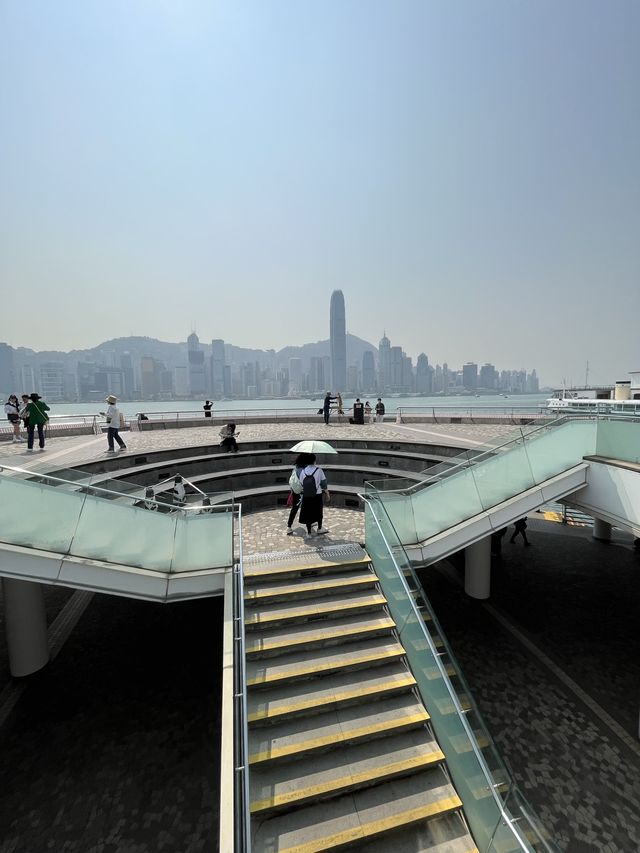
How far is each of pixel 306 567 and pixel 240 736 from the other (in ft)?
9.44

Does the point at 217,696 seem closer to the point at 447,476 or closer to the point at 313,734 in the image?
the point at 313,734

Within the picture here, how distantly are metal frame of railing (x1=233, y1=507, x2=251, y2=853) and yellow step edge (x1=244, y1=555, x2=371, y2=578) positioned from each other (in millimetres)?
593

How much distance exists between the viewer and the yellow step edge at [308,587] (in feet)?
21.6

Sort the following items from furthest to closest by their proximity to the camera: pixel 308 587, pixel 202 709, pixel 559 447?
pixel 559 447 < pixel 202 709 < pixel 308 587

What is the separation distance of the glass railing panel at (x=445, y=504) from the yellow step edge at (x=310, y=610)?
1.91 metres

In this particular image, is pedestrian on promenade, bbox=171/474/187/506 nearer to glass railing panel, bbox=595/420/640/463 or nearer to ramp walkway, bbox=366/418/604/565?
ramp walkway, bbox=366/418/604/565

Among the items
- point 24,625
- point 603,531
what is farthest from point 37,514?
point 603,531

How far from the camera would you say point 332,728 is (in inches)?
203

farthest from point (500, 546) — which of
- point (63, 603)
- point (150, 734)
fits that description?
point (63, 603)

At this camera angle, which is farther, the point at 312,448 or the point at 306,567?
the point at 312,448

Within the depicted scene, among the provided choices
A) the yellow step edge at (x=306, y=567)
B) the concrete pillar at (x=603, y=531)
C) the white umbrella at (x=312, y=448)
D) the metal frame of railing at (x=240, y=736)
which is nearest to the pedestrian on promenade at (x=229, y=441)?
the white umbrella at (x=312, y=448)

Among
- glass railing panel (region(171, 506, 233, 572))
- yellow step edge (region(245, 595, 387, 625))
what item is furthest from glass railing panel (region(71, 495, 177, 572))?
yellow step edge (region(245, 595, 387, 625))

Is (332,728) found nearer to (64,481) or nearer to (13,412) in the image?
(64,481)

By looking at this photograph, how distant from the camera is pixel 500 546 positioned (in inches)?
558
